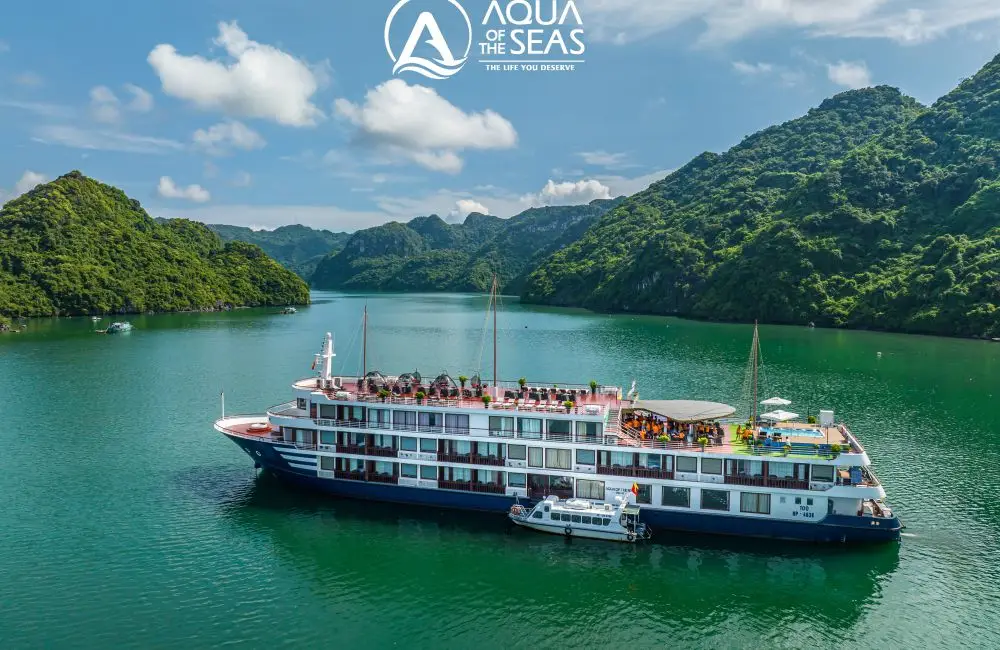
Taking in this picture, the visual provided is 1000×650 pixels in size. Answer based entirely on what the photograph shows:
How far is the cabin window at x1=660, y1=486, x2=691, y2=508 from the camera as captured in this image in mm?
30953

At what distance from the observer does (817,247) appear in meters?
136

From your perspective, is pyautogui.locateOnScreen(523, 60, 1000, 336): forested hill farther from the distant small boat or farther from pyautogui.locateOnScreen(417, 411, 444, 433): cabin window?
the distant small boat

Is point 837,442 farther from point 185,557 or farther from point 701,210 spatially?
point 701,210

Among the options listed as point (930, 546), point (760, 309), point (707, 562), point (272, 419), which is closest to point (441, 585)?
point (707, 562)

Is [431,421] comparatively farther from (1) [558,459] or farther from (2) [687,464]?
(2) [687,464]

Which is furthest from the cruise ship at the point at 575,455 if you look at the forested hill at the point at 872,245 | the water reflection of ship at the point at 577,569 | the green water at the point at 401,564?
the forested hill at the point at 872,245

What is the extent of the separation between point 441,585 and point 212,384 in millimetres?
48099

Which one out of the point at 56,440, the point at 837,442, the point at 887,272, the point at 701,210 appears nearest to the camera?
the point at 837,442

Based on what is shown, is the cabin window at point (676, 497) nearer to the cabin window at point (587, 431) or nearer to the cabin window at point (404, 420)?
the cabin window at point (587, 431)

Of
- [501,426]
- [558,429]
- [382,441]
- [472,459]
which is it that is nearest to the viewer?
[558,429]

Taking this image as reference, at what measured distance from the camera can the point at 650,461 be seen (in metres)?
31.5

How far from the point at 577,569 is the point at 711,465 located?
807cm

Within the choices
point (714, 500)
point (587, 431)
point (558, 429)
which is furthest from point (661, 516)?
point (558, 429)

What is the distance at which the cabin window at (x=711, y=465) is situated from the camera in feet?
100
